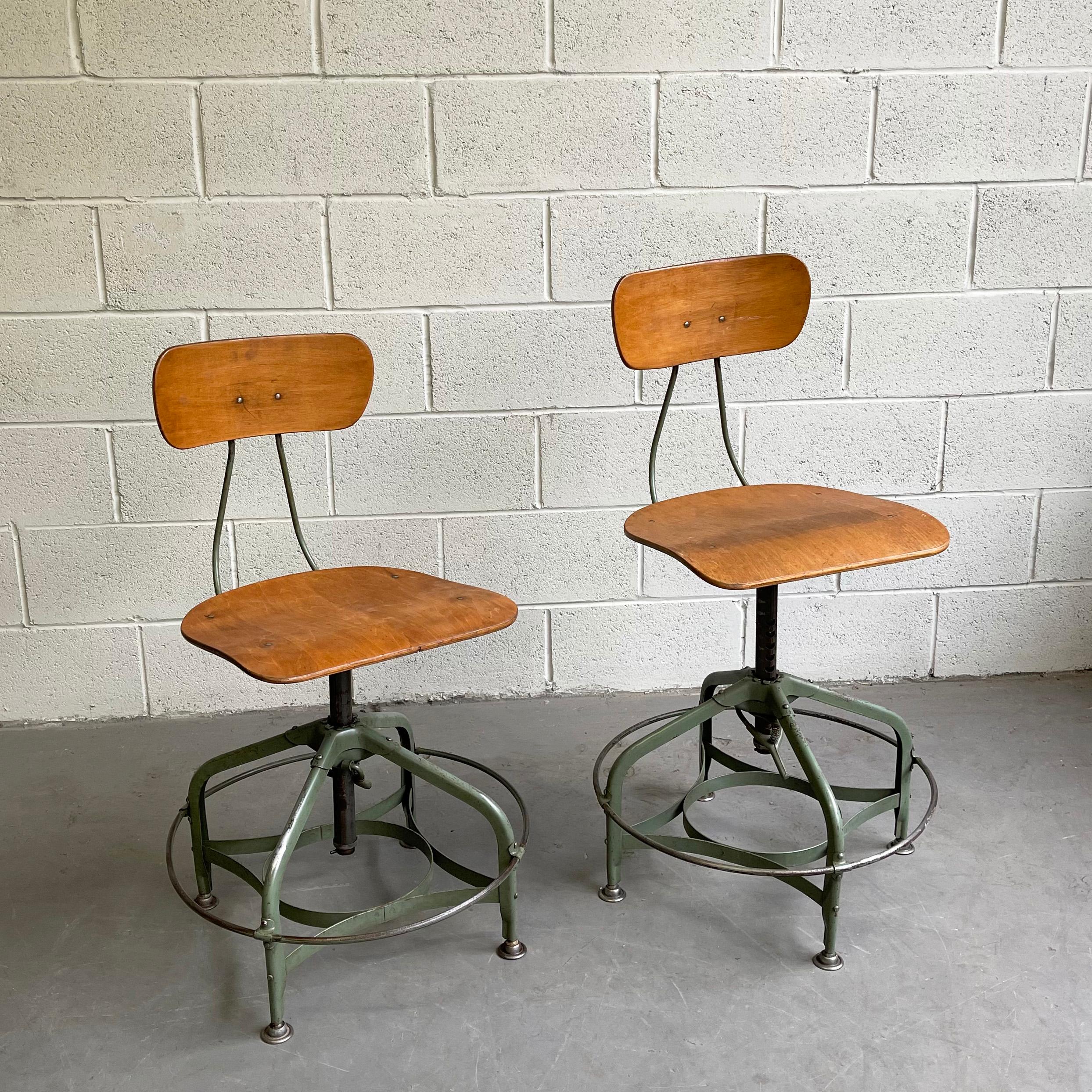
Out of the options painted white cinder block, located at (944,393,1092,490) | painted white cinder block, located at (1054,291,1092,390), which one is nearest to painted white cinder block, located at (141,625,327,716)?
painted white cinder block, located at (944,393,1092,490)

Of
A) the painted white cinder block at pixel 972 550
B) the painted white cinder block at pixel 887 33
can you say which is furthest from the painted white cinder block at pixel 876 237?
the painted white cinder block at pixel 972 550

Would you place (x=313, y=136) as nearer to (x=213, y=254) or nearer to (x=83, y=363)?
(x=213, y=254)

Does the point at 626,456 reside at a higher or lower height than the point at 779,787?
higher

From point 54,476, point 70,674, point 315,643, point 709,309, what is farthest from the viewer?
point 70,674

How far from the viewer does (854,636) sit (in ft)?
9.17

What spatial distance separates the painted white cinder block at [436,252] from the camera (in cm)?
247

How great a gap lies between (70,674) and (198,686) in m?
0.28

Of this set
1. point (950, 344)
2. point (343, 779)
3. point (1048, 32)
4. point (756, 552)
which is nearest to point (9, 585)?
point (343, 779)

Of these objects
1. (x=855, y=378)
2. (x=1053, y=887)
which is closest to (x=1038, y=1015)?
(x=1053, y=887)

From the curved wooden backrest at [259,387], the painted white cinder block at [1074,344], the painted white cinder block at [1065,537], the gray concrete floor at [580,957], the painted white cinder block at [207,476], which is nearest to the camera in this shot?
the gray concrete floor at [580,957]

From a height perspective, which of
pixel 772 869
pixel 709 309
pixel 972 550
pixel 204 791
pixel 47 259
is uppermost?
pixel 47 259

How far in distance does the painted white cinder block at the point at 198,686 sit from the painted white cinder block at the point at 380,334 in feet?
2.18

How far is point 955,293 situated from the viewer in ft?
8.57

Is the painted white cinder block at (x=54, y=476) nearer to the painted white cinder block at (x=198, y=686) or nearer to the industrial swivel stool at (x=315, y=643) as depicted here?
the painted white cinder block at (x=198, y=686)
